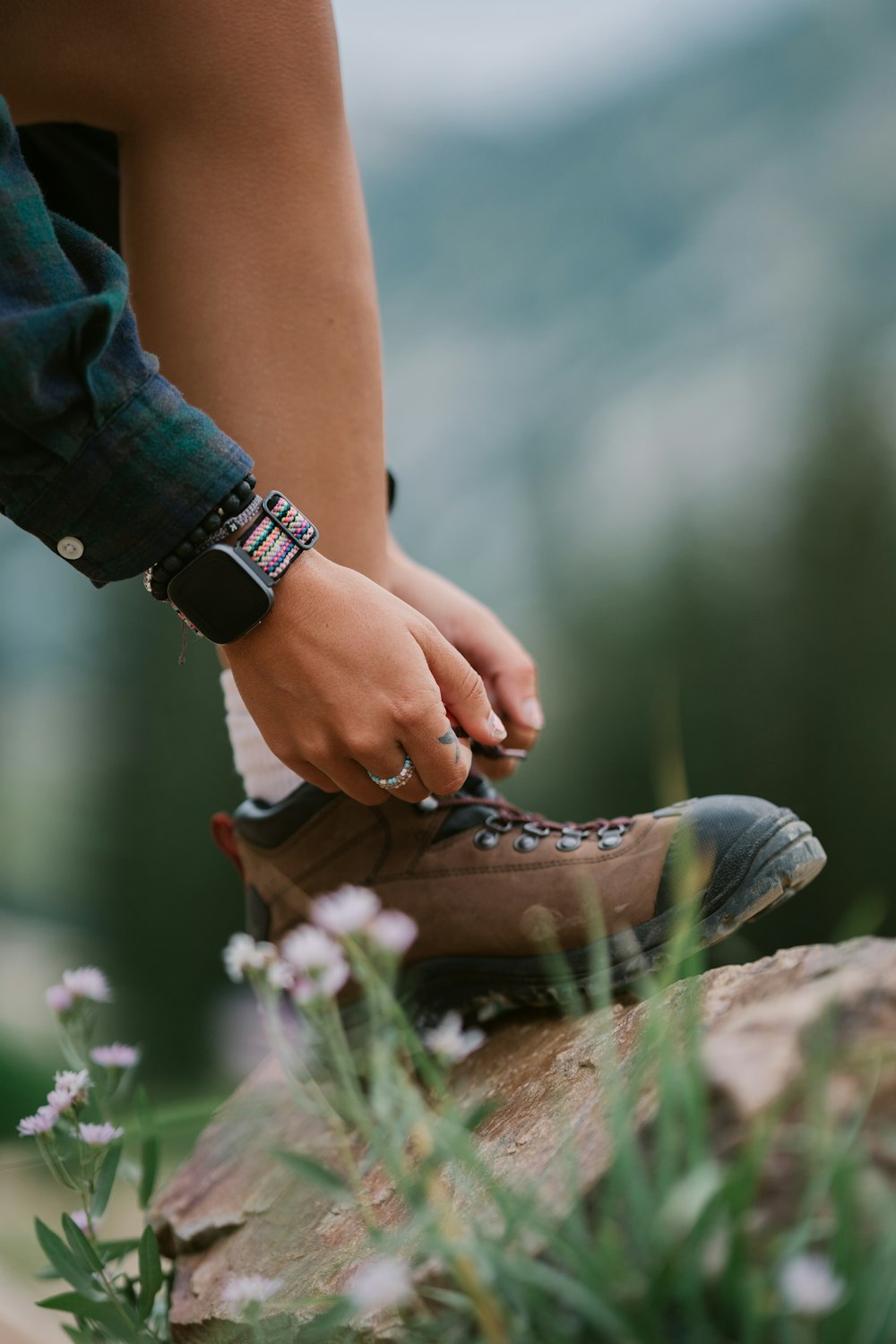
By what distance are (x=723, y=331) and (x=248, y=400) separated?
4.58 meters

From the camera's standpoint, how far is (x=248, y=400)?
2.71 ft

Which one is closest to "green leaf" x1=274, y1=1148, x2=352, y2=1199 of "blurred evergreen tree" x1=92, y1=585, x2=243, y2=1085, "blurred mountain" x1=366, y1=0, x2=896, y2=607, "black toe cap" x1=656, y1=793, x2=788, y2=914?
"black toe cap" x1=656, y1=793, x2=788, y2=914

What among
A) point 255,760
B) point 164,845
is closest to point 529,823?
point 255,760

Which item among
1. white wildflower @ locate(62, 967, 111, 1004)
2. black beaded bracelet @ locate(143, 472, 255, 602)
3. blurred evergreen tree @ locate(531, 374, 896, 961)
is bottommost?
blurred evergreen tree @ locate(531, 374, 896, 961)

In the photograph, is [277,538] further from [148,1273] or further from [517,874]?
[148,1273]

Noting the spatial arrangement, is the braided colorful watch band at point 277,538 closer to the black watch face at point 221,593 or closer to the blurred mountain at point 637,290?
the black watch face at point 221,593

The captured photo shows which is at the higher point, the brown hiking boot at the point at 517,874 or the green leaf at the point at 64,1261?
the brown hiking boot at the point at 517,874

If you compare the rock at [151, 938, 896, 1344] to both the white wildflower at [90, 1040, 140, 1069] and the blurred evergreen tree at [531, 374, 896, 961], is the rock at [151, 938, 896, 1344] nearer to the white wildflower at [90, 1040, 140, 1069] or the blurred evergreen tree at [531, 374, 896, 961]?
the white wildflower at [90, 1040, 140, 1069]

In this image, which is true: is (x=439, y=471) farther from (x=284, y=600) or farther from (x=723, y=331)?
(x=284, y=600)

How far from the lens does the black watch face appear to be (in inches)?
25.9

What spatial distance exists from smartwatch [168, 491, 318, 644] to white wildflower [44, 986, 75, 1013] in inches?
10.1

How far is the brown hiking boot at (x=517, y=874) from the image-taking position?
80 cm

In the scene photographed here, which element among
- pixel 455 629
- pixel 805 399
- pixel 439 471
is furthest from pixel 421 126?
pixel 455 629

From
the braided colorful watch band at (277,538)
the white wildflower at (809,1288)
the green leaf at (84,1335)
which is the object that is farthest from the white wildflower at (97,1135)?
the white wildflower at (809,1288)
